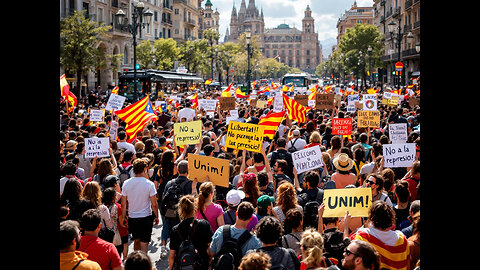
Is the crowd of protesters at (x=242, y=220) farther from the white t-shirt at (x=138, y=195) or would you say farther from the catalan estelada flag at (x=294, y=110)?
the catalan estelada flag at (x=294, y=110)

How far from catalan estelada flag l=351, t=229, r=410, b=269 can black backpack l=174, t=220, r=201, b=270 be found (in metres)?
1.78

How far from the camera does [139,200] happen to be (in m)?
7.58

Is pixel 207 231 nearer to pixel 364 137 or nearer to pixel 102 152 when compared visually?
pixel 102 152

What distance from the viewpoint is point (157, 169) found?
9.82 metres

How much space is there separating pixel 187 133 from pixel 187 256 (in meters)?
4.97

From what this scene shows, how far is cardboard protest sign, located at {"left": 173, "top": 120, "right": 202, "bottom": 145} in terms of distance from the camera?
10312mm

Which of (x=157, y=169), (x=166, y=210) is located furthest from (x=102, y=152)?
(x=166, y=210)

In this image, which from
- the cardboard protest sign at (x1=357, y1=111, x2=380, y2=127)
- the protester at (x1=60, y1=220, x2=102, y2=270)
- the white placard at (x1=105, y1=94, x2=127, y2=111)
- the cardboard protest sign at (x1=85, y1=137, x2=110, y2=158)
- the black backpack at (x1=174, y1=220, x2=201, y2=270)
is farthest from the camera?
the white placard at (x1=105, y1=94, x2=127, y2=111)

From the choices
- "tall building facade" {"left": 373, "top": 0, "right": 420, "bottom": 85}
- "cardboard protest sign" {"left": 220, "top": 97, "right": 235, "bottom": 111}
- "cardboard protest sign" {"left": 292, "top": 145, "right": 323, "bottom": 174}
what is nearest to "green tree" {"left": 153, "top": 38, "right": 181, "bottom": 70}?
"tall building facade" {"left": 373, "top": 0, "right": 420, "bottom": 85}

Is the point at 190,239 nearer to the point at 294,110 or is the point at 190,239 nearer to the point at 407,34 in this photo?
the point at 294,110

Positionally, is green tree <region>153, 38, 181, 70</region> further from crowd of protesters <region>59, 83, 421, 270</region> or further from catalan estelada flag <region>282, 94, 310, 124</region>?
crowd of protesters <region>59, 83, 421, 270</region>

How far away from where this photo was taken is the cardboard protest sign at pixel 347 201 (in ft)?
19.0

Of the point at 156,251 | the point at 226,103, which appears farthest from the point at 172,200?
the point at 226,103
